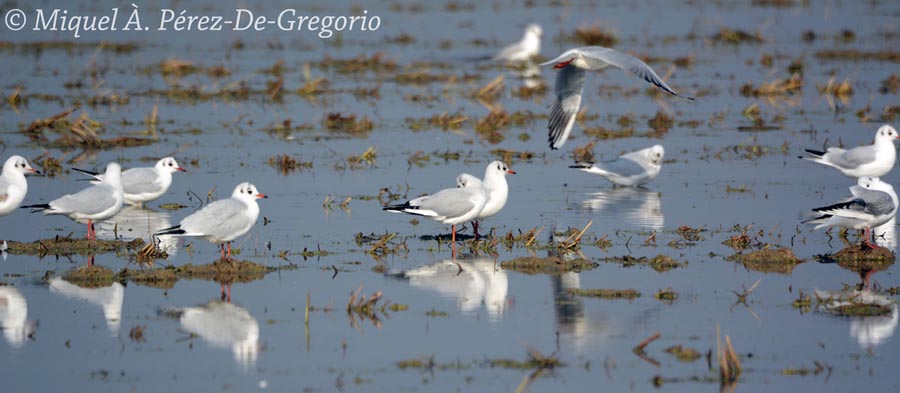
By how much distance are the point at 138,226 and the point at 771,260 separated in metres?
6.20

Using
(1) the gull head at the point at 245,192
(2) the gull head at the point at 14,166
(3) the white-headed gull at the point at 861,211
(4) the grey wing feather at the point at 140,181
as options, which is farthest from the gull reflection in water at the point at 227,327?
(3) the white-headed gull at the point at 861,211

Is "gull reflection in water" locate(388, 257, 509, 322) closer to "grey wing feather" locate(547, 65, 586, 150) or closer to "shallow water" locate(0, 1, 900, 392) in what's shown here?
"shallow water" locate(0, 1, 900, 392)

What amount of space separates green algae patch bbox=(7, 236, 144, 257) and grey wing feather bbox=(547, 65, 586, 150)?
5547mm

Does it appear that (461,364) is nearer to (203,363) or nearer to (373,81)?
(203,363)

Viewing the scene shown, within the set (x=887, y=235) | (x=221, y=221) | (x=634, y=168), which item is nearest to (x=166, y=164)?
(x=221, y=221)

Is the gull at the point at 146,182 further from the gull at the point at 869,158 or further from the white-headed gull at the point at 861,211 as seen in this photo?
the gull at the point at 869,158

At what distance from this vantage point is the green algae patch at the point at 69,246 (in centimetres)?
1191

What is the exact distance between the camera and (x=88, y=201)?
40.3ft

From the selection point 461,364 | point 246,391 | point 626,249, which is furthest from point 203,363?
point 626,249

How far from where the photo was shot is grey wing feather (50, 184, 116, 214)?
1221cm

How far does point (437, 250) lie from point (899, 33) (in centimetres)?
2702

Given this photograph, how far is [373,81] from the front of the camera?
89.7ft

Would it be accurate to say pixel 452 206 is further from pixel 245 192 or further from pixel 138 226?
pixel 138 226

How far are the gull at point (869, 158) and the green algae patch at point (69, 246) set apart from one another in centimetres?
770
